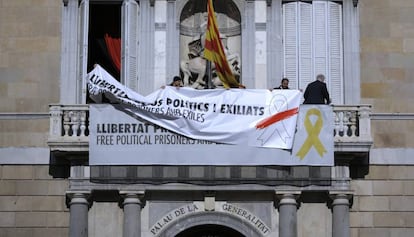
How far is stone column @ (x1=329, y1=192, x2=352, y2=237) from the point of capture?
2920 cm

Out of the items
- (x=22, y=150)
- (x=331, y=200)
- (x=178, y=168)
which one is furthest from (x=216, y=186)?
(x=22, y=150)

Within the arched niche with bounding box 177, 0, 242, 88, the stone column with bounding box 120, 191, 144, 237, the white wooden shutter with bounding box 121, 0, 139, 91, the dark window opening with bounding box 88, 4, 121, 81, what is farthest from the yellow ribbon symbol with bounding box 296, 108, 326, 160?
the dark window opening with bounding box 88, 4, 121, 81

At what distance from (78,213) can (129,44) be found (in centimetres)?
468

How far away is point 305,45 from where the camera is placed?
31172 mm

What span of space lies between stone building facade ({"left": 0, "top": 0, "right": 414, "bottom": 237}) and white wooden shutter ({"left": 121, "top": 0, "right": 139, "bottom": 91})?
0.24ft

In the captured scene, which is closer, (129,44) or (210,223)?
(210,223)

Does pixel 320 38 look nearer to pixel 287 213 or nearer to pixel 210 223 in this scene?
pixel 287 213

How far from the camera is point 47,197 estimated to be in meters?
30.0

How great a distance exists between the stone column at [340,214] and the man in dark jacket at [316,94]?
238 cm

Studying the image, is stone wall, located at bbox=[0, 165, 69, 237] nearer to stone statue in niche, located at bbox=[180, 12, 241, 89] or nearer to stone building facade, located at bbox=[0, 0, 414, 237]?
stone building facade, located at bbox=[0, 0, 414, 237]

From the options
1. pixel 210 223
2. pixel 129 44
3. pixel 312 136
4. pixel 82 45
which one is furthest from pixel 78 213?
pixel 312 136

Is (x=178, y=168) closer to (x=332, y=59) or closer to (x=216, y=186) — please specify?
(x=216, y=186)

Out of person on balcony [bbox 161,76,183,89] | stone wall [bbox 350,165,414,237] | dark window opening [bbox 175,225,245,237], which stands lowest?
dark window opening [bbox 175,225,245,237]

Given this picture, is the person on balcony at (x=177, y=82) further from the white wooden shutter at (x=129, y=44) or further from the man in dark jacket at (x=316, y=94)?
the man in dark jacket at (x=316, y=94)
